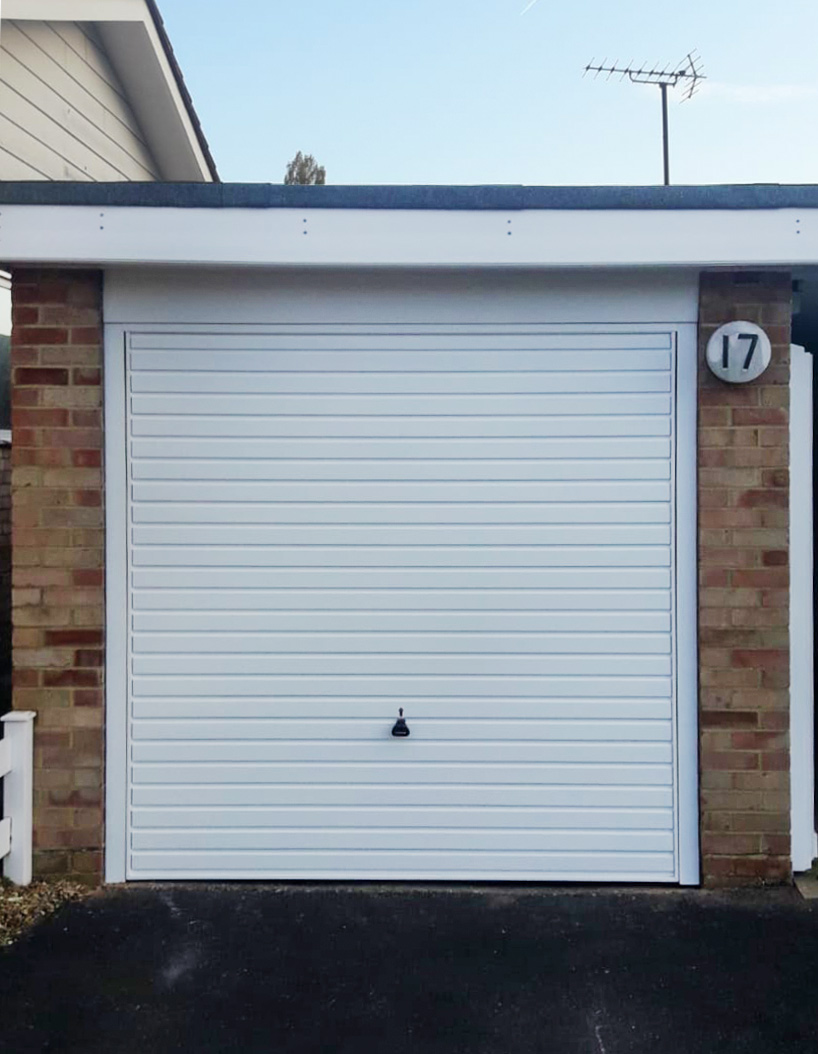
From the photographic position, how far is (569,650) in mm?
4398

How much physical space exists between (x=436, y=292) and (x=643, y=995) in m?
2.96

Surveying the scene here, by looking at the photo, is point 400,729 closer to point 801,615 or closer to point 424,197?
point 801,615

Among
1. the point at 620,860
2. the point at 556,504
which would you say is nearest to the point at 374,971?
the point at 620,860

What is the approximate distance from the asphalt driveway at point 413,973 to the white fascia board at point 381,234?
2.76 metres

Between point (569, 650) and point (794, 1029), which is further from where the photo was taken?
point (569, 650)

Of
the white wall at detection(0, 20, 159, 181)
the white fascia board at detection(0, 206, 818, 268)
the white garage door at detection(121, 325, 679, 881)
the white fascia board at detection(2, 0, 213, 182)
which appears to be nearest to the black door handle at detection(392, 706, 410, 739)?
the white garage door at detection(121, 325, 679, 881)

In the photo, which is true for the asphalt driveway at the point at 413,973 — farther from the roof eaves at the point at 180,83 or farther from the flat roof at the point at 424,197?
the roof eaves at the point at 180,83

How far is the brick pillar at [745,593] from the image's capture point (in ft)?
14.0

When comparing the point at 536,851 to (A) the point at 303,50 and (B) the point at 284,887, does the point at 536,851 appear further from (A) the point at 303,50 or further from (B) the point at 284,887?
(A) the point at 303,50

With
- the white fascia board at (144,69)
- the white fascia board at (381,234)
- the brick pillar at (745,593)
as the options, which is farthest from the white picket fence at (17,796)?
the white fascia board at (144,69)

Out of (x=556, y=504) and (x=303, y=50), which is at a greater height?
(x=303, y=50)

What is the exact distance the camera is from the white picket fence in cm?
427

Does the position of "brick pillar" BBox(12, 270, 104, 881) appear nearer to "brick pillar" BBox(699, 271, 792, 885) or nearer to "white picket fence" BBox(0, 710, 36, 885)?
"white picket fence" BBox(0, 710, 36, 885)

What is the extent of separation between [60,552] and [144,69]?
474 cm
